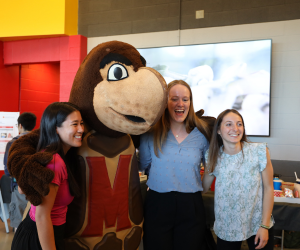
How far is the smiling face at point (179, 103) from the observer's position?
5.49 feet

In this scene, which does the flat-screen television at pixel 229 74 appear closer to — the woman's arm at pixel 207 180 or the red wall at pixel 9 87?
the woman's arm at pixel 207 180

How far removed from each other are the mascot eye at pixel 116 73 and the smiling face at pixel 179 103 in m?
0.41

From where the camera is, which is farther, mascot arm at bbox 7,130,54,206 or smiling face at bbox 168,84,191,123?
smiling face at bbox 168,84,191,123

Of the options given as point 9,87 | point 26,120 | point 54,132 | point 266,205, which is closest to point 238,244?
point 266,205

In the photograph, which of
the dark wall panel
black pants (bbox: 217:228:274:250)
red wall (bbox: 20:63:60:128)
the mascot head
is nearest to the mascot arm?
the mascot head

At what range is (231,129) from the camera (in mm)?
1571

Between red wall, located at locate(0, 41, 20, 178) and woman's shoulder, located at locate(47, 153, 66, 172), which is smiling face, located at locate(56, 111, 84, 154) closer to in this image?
woman's shoulder, located at locate(47, 153, 66, 172)

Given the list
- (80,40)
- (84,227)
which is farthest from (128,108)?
(80,40)

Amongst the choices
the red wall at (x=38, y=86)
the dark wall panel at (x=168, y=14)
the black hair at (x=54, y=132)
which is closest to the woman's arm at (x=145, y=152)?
the black hair at (x=54, y=132)

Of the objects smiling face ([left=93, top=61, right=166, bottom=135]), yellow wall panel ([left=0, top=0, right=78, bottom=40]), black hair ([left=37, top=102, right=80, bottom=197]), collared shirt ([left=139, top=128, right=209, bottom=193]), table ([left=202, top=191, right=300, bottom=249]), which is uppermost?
yellow wall panel ([left=0, top=0, right=78, bottom=40])

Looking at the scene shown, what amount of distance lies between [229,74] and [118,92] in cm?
284

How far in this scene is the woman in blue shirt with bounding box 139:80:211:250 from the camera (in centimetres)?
157

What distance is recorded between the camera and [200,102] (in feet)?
13.1

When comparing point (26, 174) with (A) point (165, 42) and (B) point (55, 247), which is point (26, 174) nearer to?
(B) point (55, 247)
